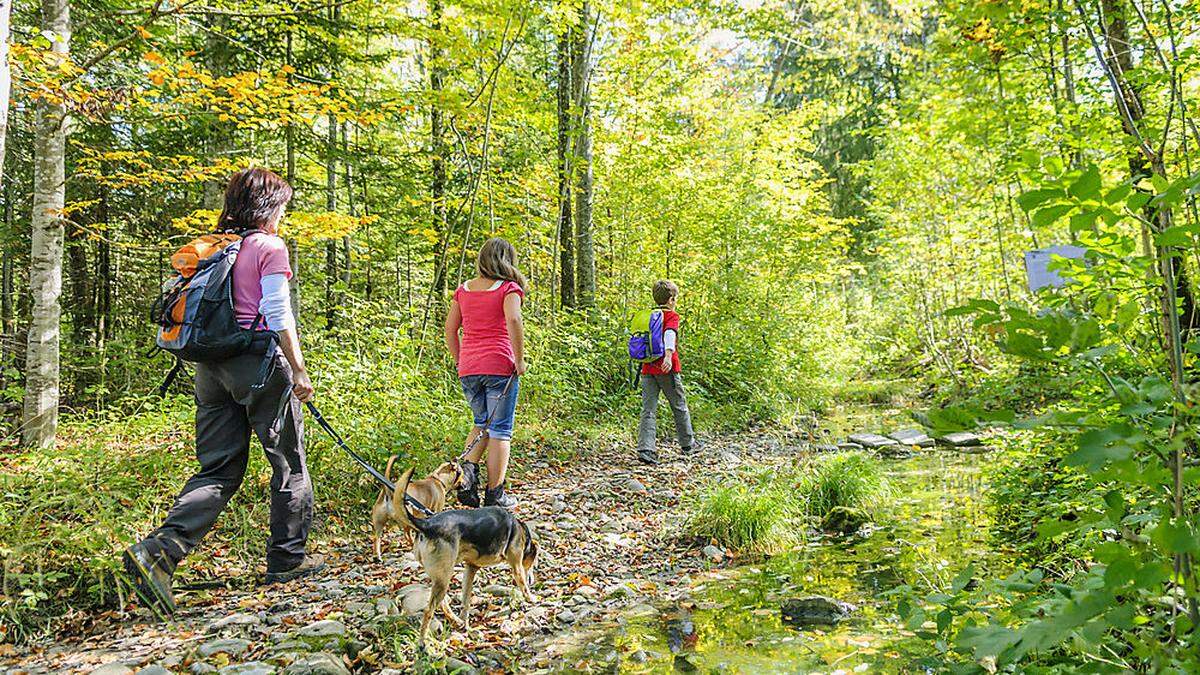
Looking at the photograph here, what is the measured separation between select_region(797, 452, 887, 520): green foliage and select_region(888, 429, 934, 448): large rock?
3512mm

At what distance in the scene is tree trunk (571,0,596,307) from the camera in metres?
12.5

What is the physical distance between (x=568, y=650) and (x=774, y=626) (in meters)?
1.22

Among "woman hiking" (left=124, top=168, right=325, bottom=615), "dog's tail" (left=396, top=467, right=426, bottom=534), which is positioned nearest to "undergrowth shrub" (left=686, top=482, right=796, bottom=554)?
"dog's tail" (left=396, top=467, right=426, bottom=534)

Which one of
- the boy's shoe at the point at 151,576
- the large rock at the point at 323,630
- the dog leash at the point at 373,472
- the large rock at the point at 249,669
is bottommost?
the large rock at the point at 323,630

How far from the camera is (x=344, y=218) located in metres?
8.52

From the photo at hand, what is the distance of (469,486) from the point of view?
5391 millimetres

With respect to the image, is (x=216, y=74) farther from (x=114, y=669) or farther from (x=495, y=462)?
(x=114, y=669)

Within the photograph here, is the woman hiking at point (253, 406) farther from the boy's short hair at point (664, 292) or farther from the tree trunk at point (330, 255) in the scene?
the tree trunk at point (330, 255)

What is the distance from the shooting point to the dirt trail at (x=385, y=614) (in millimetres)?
3318

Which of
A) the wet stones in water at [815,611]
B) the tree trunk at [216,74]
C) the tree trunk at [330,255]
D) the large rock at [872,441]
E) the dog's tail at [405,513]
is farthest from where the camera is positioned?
the tree trunk at [330,255]

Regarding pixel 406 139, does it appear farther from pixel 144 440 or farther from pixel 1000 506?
pixel 1000 506

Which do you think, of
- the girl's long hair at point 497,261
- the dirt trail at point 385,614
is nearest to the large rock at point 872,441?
the dirt trail at point 385,614

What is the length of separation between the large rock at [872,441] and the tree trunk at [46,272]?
9.51m

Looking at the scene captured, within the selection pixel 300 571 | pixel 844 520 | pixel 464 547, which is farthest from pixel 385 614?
pixel 844 520
